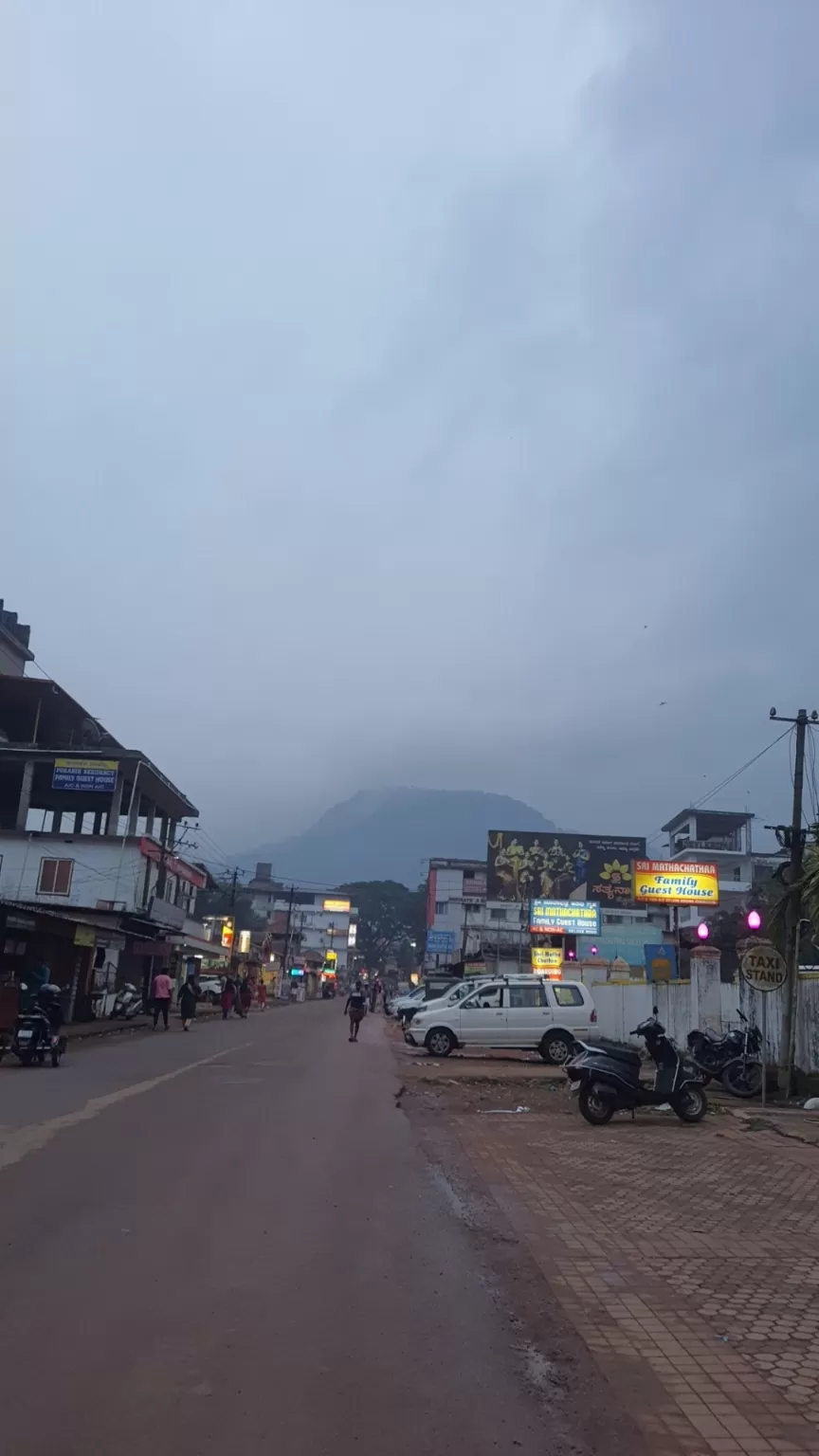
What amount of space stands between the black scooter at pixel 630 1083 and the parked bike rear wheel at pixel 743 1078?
343 cm

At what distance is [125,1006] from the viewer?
33.2 metres

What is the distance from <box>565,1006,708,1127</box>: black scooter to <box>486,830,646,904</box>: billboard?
44876 mm

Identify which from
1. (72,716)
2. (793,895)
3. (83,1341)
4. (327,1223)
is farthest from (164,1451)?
(72,716)

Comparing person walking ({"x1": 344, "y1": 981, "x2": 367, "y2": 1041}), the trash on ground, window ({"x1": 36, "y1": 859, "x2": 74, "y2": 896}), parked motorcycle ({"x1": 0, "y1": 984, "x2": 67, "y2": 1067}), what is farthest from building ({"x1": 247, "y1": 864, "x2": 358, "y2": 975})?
the trash on ground

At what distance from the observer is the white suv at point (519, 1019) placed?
76.8 feet

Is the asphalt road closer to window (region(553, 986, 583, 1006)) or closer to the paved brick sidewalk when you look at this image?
the paved brick sidewalk

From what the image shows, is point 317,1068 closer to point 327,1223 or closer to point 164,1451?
point 327,1223

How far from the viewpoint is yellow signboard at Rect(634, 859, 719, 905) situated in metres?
41.3

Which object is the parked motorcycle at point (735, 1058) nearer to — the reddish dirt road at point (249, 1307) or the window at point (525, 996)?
the window at point (525, 996)

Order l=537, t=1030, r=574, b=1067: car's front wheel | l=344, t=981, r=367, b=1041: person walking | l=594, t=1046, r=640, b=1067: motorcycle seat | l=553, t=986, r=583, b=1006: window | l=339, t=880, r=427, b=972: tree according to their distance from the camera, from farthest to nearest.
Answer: l=339, t=880, r=427, b=972: tree
l=344, t=981, r=367, b=1041: person walking
l=553, t=986, r=583, b=1006: window
l=537, t=1030, r=574, b=1067: car's front wheel
l=594, t=1046, r=640, b=1067: motorcycle seat

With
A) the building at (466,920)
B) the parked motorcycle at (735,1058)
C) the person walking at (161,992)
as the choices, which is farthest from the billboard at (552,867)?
the parked motorcycle at (735,1058)

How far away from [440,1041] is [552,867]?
3650 cm

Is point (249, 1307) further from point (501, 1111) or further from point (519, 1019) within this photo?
point (519, 1019)

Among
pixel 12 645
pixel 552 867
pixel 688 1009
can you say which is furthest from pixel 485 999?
pixel 12 645
